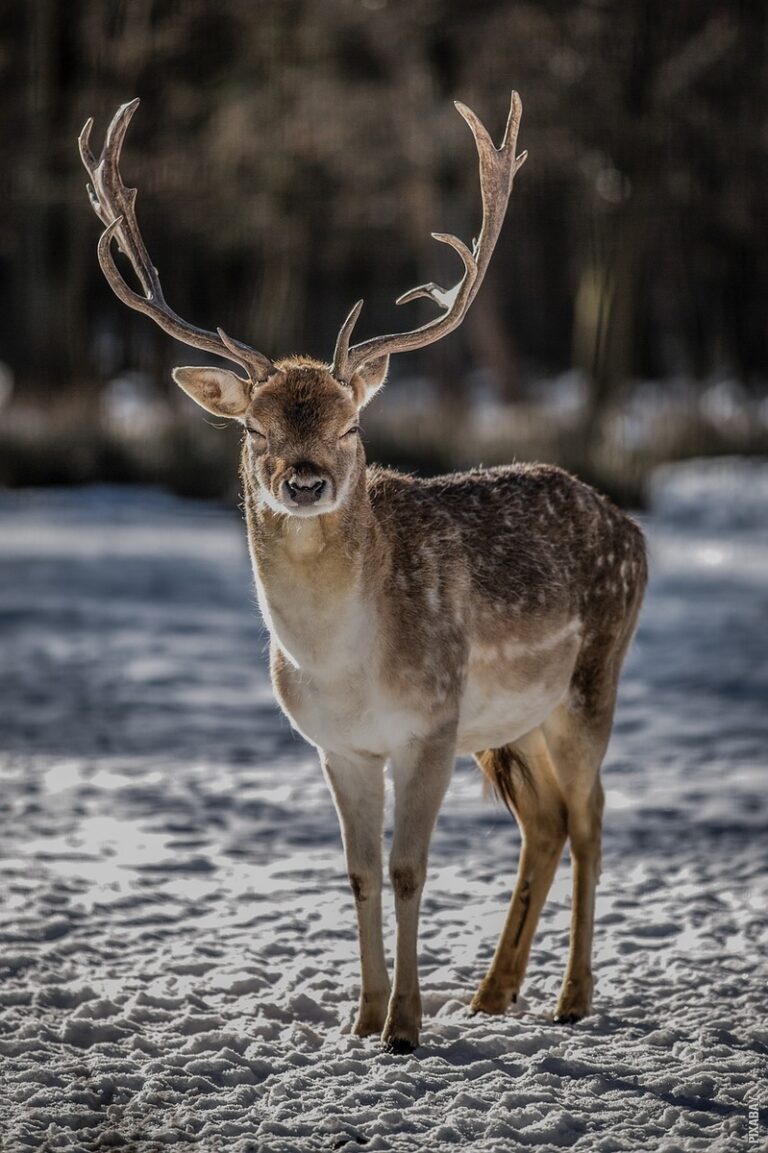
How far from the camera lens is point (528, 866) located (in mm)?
5941

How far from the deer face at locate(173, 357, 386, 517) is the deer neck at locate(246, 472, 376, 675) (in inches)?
4.2

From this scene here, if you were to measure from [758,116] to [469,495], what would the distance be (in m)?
16.2

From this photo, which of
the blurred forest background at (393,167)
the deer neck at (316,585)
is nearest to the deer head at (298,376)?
the deer neck at (316,585)

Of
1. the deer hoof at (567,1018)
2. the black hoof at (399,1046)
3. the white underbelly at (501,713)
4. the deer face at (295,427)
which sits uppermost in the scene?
the deer face at (295,427)

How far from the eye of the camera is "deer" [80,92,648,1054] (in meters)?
5.16

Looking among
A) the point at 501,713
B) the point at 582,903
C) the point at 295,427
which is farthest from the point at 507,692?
the point at 295,427

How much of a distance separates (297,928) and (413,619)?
5.51 feet

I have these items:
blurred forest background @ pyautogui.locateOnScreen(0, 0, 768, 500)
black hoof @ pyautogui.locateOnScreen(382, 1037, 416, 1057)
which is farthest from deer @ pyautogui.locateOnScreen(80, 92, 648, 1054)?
blurred forest background @ pyautogui.locateOnScreen(0, 0, 768, 500)

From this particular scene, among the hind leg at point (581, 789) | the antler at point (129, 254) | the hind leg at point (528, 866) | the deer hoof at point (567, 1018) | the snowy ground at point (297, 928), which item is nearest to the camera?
the snowy ground at point (297, 928)

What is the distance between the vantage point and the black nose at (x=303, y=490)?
16.0 ft

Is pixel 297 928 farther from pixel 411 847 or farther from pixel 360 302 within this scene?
pixel 360 302

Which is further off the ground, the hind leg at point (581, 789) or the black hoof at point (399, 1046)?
the hind leg at point (581, 789)

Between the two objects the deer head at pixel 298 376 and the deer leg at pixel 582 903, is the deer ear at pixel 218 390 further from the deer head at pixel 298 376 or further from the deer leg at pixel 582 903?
the deer leg at pixel 582 903

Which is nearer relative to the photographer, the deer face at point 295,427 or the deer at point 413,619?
the deer face at point 295,427
